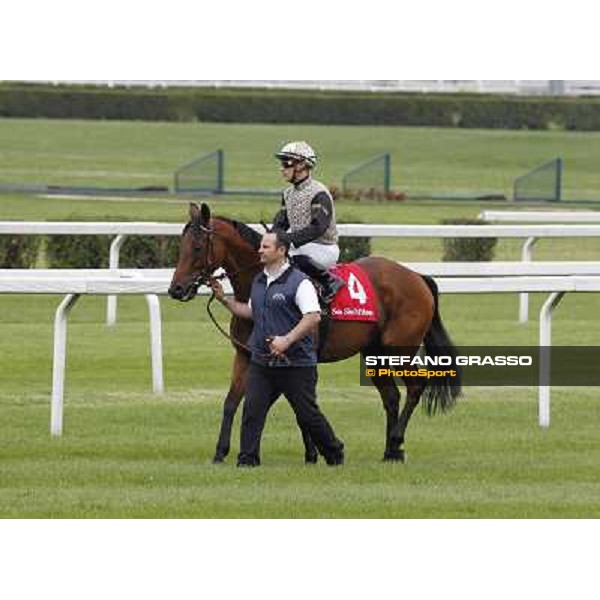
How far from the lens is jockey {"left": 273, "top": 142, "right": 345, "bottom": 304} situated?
33.2ft

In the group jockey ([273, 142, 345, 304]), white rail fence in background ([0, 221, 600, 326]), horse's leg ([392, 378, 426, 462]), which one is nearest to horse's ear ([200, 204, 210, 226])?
jockey ([273, 142, 345, 304])

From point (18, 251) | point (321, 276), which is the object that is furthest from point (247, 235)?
point (18, 251)

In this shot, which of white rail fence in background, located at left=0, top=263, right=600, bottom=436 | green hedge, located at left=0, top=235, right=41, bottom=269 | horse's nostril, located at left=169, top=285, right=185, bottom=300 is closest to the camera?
horse's nostril, located at left=169, top=285, right=185, bottom=300

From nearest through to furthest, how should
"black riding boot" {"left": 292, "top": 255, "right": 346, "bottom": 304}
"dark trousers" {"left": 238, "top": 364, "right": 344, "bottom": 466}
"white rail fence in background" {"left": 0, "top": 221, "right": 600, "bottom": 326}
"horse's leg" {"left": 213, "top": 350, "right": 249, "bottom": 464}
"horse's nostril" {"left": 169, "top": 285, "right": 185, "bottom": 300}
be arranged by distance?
"dark trousers" {"left": 238, "top": 364, "right": 344, "bottom": 466} < "horse's nostril" {"left": 169, "top": 285, "right": 185, "bottom": 300} < "horse's leg" {"left": 213, "top": 350, "right": 249, "bottom": 464} < "black riding boot" {"left": 292, "top": 255, "right": 346, "bottom": 304} < "white rail fence in background" {"left": 0, "top": 221, "right": 600, "bottom": 326}

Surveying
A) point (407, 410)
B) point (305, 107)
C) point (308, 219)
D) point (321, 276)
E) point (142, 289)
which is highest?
point (305, 107)

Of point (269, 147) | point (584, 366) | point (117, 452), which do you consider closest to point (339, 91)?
point (269, 147)

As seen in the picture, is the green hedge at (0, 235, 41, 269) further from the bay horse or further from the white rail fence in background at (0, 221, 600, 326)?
the bay horse

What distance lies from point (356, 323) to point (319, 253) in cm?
A: 48

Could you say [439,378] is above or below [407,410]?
above

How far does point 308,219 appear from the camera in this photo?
1021cm

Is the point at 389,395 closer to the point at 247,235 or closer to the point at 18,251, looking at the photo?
the point at 247,235

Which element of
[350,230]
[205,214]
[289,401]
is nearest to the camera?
[289,401]

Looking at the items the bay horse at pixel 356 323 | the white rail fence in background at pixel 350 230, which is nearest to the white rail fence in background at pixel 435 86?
the white rail fence in background at pixel 350 230

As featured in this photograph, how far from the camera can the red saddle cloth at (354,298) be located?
10383mm
